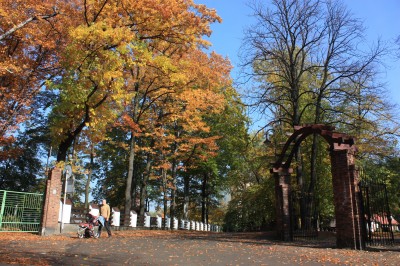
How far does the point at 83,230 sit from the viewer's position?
1583 centimetres

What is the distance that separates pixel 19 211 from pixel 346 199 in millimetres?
14104

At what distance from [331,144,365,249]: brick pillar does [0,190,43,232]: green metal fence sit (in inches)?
524

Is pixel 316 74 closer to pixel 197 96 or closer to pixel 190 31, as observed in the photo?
pixel 197 96

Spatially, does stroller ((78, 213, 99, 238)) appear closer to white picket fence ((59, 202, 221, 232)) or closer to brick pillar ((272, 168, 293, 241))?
white picket fence ((59, 202, 221, 232))

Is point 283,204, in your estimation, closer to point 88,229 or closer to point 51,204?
point 88,229

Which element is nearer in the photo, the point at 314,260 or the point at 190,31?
the point at 314,260

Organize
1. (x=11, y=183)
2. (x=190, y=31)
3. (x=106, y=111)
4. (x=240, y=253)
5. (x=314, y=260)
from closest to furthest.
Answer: (x=314, y=260), (x=240, y=253), (x=106, y=111), (x=190, y=31), (x=11, y=183)

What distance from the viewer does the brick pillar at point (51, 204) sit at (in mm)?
16288

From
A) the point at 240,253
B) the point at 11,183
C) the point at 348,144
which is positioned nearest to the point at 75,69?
the point at 240,253

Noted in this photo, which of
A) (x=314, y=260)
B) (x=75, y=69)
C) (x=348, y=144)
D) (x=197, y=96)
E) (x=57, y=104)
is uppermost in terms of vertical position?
(x=197, y=96)

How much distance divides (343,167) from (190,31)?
1094 cm

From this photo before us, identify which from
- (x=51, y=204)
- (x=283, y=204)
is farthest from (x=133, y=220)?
(x=283, y=204)

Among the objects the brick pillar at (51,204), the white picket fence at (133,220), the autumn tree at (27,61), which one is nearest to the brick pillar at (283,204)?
the white picket fence at (133,220)

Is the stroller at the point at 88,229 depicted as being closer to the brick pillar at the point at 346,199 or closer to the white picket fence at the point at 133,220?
the white picket fence at the point at 133,220
